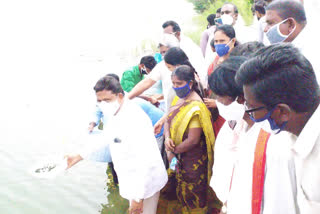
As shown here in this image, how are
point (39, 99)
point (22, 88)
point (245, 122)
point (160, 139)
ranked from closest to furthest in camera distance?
1. point (245, 122)
2. point (160, 139)
3. point (39, 99)
4. point (22, 88)

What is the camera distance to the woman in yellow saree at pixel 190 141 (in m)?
2.72

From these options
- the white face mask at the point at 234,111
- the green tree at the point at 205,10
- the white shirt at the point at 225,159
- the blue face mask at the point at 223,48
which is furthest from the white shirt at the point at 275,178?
the green tree at the point at 205,10

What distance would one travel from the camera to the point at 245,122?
6.27 ft

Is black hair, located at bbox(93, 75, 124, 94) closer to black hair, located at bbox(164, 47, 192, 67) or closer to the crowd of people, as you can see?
the crowd of people

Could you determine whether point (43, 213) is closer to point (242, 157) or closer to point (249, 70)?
point (242, 157)

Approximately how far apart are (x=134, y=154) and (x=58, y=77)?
1010 cm

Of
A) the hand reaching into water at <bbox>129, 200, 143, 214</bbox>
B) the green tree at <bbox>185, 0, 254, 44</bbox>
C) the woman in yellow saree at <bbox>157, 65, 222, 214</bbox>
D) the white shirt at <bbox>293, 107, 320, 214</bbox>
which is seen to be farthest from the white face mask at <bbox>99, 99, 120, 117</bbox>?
the green tree at <bbox>185, 0, 254, 44</bbox>

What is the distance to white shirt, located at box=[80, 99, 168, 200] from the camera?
2500 millimetres

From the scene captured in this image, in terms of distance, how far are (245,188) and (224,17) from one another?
11.4 ft

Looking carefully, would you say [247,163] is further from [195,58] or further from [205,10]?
[205,10]

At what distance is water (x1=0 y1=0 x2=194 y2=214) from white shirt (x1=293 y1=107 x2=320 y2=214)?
346 centimetres

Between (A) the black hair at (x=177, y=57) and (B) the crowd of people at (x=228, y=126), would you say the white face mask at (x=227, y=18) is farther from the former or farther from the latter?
(A) the black hair at (x=177, y=57)

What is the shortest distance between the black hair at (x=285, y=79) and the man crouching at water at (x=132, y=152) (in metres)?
1.47

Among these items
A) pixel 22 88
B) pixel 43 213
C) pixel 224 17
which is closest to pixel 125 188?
pixel 43 213
